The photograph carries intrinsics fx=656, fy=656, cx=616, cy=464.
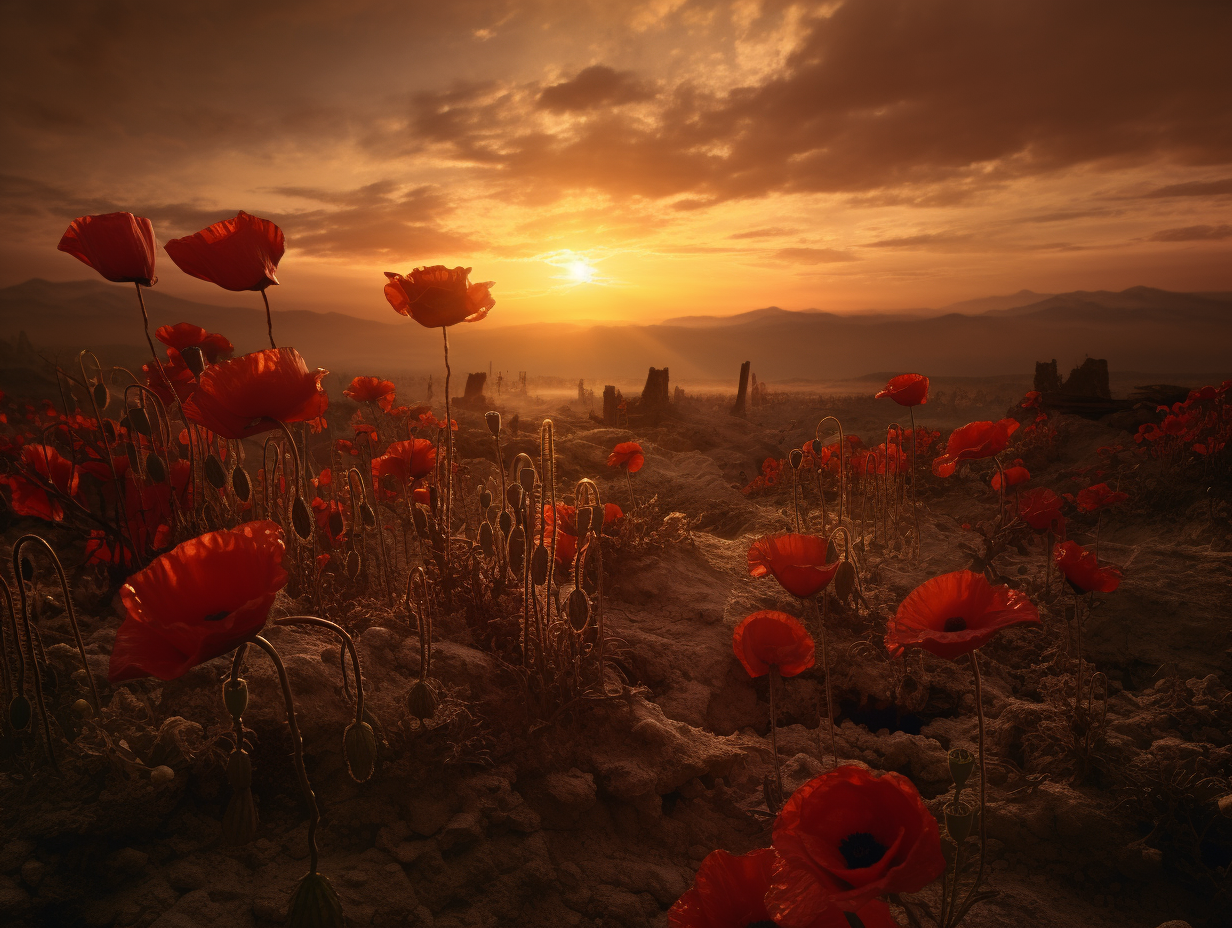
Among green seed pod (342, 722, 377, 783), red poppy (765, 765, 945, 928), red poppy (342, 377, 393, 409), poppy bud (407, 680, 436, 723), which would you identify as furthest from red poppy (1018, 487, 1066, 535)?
red poppy (342, 377, 393, 409)

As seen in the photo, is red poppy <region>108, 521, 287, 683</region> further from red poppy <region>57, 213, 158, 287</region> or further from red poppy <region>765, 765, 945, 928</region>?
red poppy <region>57, 213, 158, 287</region>

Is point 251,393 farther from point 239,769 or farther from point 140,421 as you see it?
point 140,421

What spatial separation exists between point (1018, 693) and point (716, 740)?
1.56 meters

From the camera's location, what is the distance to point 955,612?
4.38 feet

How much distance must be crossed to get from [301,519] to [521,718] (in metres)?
0.90

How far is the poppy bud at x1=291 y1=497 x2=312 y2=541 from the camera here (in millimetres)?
1949

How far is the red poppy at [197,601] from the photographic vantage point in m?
0.91

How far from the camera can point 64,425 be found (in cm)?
281

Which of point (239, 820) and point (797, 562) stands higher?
point (797, 562)

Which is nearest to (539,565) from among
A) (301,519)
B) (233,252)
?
(301,519)

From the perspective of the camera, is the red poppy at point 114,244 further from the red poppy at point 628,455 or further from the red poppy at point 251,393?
the red poppy at point 628,455

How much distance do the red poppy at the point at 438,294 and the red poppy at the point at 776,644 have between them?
1332 millimetres

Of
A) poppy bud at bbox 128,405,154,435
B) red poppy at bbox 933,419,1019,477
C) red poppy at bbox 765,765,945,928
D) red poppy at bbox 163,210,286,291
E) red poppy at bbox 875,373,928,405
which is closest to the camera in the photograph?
red poppy at bbox 765,765,945,928

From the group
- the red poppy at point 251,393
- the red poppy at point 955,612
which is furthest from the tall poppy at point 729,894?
the red poppy at point 251,393
